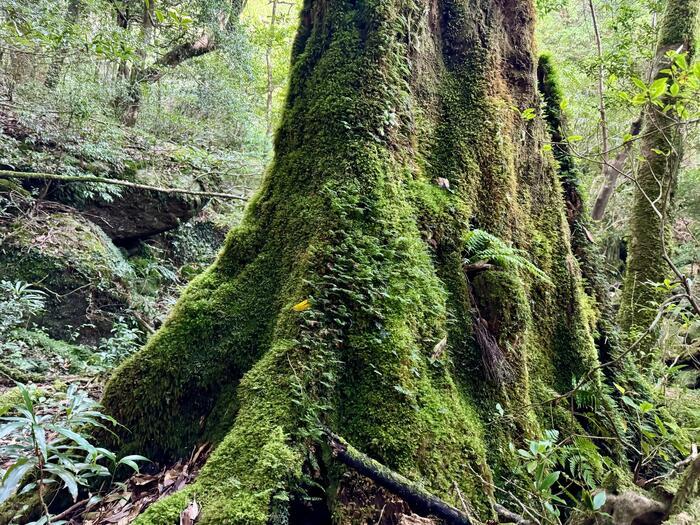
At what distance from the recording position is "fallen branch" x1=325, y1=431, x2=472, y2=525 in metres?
2.19

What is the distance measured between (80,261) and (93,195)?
1.83 metres

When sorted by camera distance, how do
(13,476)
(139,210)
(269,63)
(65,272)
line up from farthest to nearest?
(269,63)
(139,210)
(65,272)
(13,476)

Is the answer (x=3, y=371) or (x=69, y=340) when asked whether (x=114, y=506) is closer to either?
(x=3, y=371)

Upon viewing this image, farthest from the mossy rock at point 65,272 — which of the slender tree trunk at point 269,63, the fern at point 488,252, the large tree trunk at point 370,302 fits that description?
the slender tree trunk at point 269,63

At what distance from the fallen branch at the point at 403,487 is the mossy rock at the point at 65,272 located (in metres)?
5.90

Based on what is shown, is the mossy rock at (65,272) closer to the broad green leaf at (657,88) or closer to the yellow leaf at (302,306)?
the yellow leaf at (302,306)

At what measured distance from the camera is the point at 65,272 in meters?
7.21

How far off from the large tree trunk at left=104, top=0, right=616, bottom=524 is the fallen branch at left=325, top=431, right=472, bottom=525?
97 mm

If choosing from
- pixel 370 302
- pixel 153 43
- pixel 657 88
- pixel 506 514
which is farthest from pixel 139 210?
pixel 657 88

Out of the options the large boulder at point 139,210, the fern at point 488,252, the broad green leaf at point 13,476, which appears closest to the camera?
the broad green leaf at point 13,476

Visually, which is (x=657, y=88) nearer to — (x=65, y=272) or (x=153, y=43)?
(x=65, y=272)

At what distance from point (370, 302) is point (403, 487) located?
1.12 m

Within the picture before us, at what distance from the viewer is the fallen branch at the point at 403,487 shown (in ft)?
7.19

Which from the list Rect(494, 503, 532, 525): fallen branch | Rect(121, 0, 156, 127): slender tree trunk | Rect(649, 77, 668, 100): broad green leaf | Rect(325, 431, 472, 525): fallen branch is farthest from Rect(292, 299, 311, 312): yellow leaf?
Rect(121, 0, 156, 127): slender tree trunk
